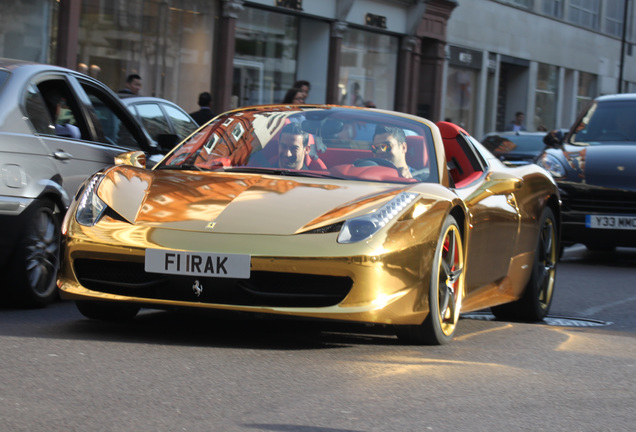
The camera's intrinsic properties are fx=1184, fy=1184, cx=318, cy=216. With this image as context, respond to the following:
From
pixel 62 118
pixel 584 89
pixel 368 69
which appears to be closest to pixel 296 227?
pixel 62 118

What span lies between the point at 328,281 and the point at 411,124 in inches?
65.8

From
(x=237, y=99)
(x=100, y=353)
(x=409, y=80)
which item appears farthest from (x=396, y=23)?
(x=100, y=353)

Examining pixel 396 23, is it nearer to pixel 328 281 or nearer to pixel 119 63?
pixel 119 63

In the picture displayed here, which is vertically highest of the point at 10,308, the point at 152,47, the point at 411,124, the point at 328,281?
the point at 152,47

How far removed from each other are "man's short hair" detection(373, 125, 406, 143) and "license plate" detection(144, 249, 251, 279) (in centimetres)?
160

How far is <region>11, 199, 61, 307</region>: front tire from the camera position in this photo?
6.61m

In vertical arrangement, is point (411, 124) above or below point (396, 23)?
below

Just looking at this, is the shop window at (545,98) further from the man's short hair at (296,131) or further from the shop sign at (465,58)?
the man's short hair at (296,131)

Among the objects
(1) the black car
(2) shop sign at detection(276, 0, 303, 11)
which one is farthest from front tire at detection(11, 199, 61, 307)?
(2) shop sign at detection(276, 0, 303, 11)

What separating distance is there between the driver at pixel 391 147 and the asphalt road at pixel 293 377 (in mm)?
923

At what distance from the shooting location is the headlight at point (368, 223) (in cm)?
543

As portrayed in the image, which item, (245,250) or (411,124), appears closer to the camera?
(245,250)

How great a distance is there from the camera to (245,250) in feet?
17.5

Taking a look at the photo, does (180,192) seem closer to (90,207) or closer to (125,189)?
(125,189)
